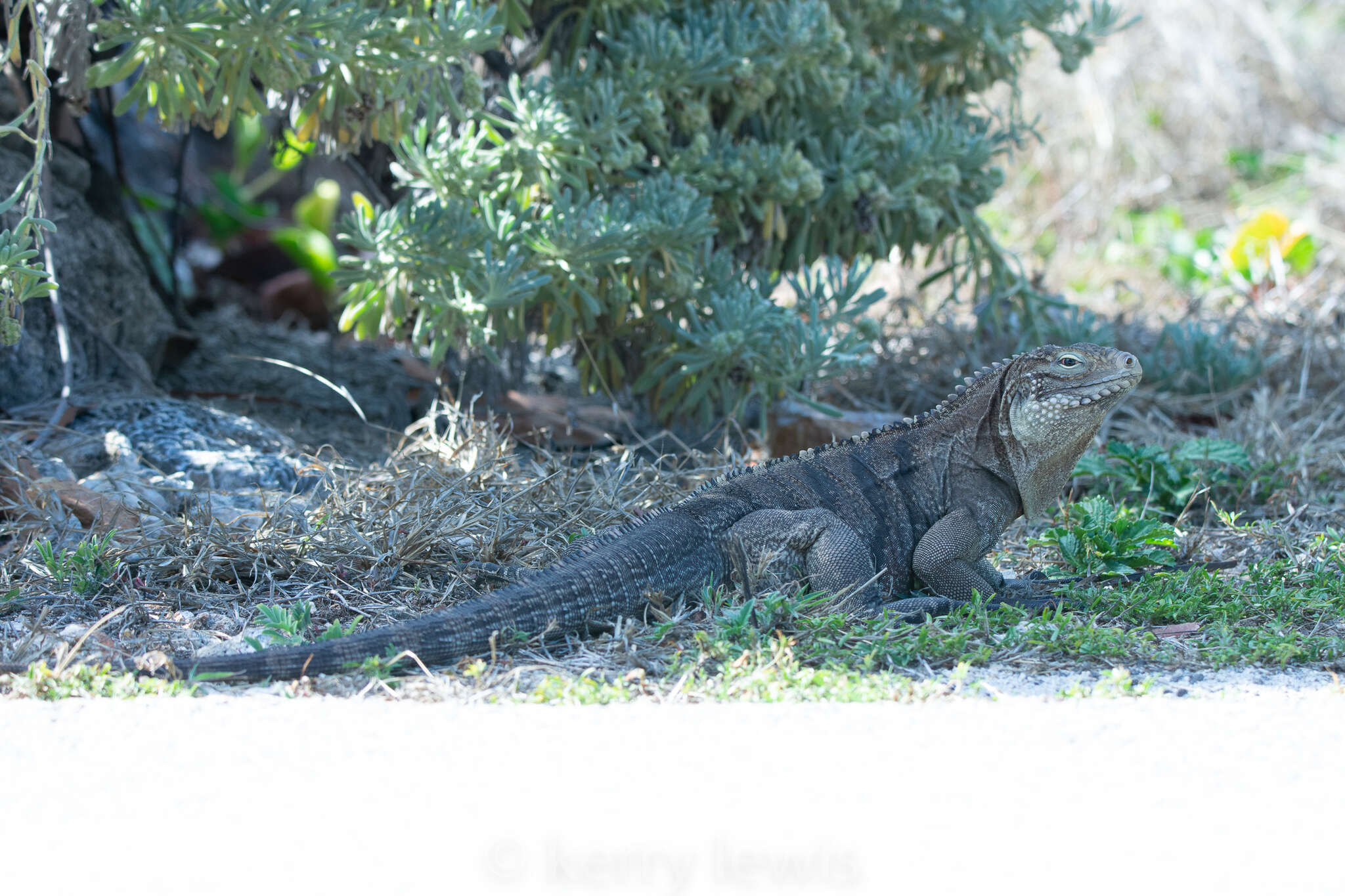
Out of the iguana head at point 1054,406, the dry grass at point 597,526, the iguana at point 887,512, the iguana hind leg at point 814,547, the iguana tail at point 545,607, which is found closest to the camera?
the iguana tail at point 545,607

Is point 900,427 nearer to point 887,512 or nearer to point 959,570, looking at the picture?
point 887,512

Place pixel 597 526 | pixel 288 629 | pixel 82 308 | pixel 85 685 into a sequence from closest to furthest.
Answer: pixel 85 685 < pixel 288 629 < pixel 597 526 < pixel 82 308

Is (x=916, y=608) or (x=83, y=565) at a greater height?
(x=83, y=565)

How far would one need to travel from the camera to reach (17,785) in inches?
95.3

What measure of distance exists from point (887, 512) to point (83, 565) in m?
2.78

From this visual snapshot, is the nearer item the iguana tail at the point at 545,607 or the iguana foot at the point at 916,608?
the iguana tail at the point at 545,607

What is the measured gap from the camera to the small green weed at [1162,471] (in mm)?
4930

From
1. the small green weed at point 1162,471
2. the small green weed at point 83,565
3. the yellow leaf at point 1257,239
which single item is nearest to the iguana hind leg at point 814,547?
the small green weed at point 1162,471

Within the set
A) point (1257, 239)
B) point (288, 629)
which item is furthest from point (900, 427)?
point (1257, 239)

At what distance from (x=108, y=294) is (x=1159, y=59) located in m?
10.8

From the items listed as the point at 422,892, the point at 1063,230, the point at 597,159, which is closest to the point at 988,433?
the point at 597,159

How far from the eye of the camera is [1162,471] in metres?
4.96

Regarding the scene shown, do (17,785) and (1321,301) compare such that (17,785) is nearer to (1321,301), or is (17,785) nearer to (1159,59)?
(1321,301)

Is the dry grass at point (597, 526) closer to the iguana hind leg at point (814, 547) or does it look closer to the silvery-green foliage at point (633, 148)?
the iguana hind leg at point (814, 547)
